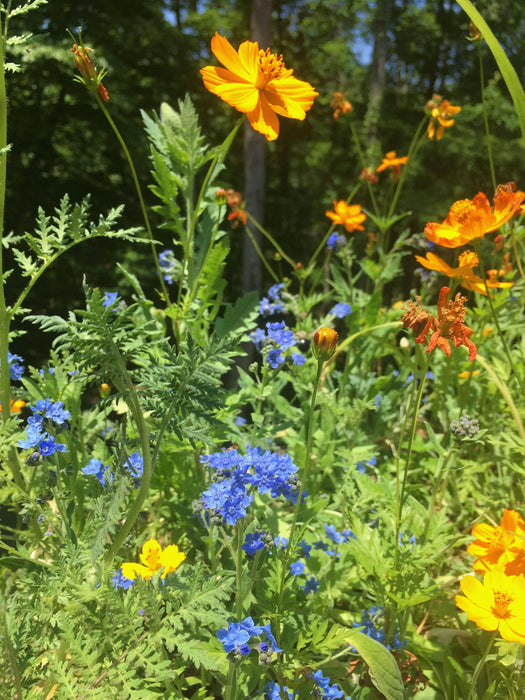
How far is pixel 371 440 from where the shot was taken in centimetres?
206

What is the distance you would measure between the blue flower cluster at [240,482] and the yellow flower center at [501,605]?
0.37 meters

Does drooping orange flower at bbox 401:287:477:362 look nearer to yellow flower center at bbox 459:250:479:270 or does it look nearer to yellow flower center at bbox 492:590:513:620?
yellow flower center at bbox 459:250:479:270

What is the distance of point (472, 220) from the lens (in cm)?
104

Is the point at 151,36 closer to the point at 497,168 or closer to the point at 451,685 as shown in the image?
the point at 497,168

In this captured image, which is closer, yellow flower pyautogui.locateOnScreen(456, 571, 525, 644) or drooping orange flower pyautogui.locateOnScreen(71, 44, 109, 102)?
yellow flower pyautogui.locateOnScreen(456, 571, 525, 644)

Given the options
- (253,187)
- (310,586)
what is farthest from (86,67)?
(253,187)

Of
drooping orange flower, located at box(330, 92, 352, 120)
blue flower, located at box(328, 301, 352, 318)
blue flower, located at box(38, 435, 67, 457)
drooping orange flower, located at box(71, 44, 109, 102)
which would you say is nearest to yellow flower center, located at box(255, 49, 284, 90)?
drooping orange flower, located at box(71, 44, 109, 102)

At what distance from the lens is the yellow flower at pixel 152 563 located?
936 mm

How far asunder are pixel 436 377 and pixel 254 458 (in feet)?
3.91

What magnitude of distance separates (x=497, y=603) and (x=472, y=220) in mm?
664

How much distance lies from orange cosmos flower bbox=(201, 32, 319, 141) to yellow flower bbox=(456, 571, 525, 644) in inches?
32.3

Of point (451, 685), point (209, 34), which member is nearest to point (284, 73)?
point (451, 685)

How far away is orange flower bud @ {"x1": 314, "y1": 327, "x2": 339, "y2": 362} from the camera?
813 mm

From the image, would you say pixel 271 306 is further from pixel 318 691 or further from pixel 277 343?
pixel 318 691
